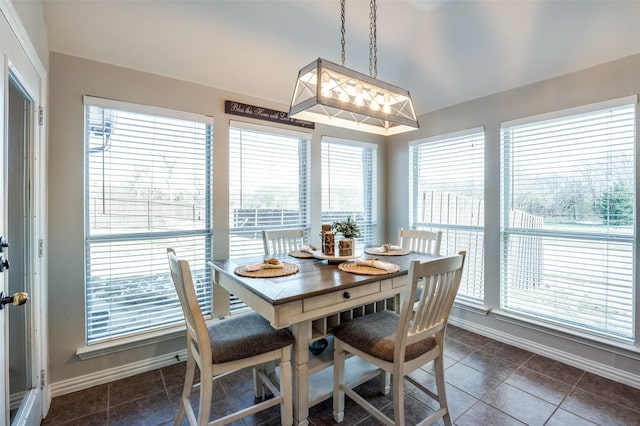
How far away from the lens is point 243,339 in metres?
1.59

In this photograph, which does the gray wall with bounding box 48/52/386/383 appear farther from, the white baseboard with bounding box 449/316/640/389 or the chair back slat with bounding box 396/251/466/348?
the white baseboard with bounding box 449/316/640/389

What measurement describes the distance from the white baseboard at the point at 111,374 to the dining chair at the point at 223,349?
35.2 inches

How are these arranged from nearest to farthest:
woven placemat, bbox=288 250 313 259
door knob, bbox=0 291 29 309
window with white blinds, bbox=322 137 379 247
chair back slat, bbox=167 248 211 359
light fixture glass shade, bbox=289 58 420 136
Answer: door knob, bbox=0 291 29 309 → chair back slat, bbox=167 248 211 359 → light fixture glass shade, bbox=289 58 420 136 → woven placemat, bbox=288 250 313 259 → window with white blinds, bbox=322 137 379 247

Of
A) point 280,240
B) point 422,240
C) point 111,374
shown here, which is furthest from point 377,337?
point 111,374

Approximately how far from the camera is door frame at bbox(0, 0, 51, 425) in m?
1.35

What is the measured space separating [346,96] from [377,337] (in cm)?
144

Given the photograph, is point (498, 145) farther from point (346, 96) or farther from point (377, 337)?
point (377, 337)

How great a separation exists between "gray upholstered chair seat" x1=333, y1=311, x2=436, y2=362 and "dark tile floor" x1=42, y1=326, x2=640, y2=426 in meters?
0.54

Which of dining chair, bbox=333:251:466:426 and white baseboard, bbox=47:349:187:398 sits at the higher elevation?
dining chair, bbox=333:251:466:426

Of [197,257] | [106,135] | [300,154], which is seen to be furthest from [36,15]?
[300,154]

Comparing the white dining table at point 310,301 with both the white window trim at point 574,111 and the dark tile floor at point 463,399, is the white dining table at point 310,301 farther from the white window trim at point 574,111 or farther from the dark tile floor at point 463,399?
the white window trim at point 574,111

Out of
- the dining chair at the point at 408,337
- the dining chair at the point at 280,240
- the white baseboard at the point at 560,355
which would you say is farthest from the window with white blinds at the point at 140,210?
the white baseboard at the point at 560,355

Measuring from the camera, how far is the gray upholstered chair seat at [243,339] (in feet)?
4.98

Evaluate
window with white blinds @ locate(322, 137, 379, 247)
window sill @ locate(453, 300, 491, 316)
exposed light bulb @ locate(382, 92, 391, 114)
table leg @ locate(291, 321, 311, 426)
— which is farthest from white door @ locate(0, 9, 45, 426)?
window sill @ locate(453, 300, 491, 316)
